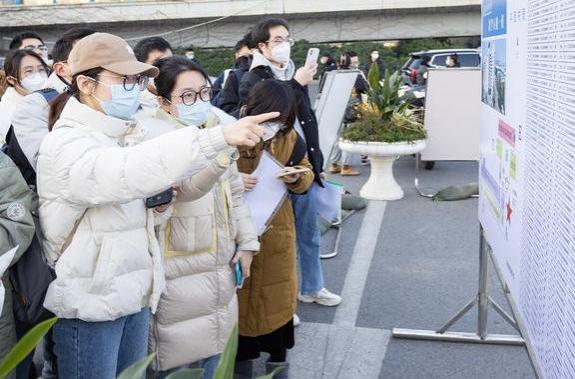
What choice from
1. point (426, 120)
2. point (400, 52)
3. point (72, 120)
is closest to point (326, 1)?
point (400, 52)

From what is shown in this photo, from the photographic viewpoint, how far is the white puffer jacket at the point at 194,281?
2.53 metres

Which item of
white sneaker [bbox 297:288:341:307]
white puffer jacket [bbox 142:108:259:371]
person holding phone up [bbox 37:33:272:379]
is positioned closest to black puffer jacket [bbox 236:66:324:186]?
white sneaker [bbox 297:288:341:307]

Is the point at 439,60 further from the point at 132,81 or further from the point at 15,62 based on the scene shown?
the point at 132,81

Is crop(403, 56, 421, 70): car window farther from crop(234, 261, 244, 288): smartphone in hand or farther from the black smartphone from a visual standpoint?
the black smartphone

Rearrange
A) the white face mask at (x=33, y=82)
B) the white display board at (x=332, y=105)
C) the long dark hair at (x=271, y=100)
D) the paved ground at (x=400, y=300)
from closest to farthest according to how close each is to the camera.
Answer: the long dark hair at (x=271, y=100)
the paved ground at (x=400, y=300)
the white face mask at (x=33, y=82)
the white display board at (x=332, y=105)

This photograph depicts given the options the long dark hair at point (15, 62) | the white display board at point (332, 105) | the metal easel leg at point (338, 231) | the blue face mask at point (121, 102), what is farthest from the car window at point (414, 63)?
the blue face mask at point (121, 102)

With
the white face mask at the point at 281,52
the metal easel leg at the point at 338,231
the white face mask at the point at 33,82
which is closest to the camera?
the white face mask at the point at 33,82

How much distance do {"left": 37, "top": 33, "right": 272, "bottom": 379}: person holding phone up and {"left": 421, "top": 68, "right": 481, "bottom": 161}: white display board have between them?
5582mm

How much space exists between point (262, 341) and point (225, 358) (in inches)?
75.9

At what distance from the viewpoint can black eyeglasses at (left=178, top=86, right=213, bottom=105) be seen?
259 centimetres

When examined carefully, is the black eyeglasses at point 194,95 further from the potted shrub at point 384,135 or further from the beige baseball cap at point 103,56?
the potted shrub at point 384,135

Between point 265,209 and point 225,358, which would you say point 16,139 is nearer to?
point 265,209

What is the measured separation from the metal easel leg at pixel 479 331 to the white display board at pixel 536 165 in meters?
0.90

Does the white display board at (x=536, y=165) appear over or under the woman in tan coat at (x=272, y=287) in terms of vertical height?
over
